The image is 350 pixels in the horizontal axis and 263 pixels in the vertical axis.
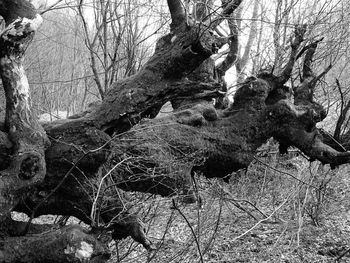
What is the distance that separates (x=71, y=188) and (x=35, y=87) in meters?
9.92

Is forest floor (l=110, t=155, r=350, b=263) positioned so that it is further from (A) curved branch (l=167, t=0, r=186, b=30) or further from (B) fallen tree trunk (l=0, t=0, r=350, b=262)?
(A) curved branch (l=167, t=0, r=186, b=30)

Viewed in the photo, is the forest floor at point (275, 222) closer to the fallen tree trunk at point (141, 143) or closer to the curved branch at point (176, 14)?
the fallen tree trunk at point (141, 143)

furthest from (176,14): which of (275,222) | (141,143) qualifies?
(275,222)

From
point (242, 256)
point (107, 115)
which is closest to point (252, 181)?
point (242, 256)

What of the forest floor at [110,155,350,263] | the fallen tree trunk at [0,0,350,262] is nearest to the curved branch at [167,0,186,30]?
the fallen tree trunk at [0,0,350,262]

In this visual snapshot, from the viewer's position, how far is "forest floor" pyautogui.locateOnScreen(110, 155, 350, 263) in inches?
256

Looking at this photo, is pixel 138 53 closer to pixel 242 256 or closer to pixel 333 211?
pixel 242 256

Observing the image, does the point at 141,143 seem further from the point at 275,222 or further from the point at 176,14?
the point at 275,222

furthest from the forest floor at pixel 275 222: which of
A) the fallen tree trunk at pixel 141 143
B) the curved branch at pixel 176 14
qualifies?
the curved branch at pixel 176 14

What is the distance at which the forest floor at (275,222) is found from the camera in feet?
21.3

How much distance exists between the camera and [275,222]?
23.0ft

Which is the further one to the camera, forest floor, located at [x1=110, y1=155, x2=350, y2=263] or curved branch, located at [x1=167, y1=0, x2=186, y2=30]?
forest floor, located at [x1=110, y1=155, x2=350, y2=263]

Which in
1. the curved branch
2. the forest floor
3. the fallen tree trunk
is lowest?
the forest floor

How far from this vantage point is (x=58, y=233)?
2.99 m
